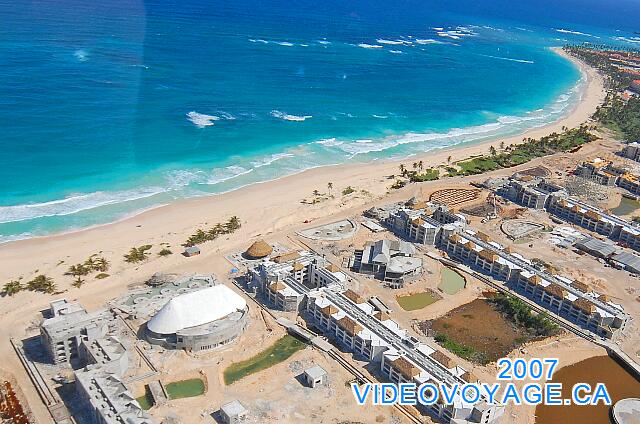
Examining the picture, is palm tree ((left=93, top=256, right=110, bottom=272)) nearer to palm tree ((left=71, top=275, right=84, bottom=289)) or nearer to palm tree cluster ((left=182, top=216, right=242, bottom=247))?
palm tree ((left=71, top=275, right=84, bottom=289))

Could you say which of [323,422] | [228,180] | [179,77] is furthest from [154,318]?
[179,77]

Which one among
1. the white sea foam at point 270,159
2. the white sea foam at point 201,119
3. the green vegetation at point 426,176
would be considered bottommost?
the white sea foam at point 270,159

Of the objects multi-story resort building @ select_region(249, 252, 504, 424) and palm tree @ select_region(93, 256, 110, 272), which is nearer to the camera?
multi-story resort building @ select_region(249, 252, 504, 424)

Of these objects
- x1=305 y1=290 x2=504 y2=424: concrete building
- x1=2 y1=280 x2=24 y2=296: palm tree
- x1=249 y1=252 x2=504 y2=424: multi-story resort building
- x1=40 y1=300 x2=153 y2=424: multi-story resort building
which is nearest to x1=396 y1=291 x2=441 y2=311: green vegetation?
x1=249 y1=252 x2=504 y2=424: multi-story resort building

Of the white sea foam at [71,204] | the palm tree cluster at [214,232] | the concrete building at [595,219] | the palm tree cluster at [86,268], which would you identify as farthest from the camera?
the concrete building at [595,219]

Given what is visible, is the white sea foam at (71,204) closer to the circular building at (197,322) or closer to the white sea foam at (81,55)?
the circular building at (197,322)

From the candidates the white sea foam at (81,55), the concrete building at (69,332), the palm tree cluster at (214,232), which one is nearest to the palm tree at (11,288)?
the concrete building at (69,332)

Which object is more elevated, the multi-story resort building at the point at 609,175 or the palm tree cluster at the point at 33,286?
the multi-story resort building at the point at 609,175
